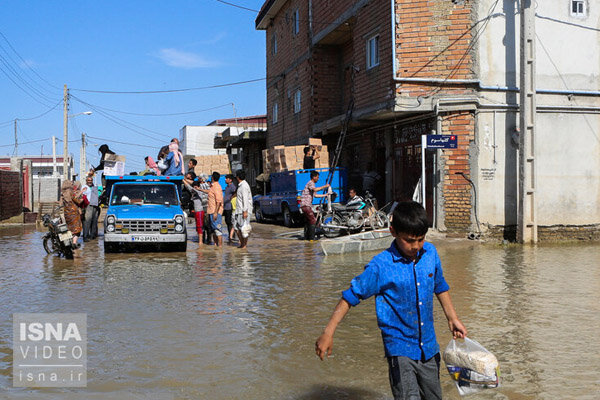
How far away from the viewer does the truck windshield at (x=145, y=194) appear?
15188 millimetres

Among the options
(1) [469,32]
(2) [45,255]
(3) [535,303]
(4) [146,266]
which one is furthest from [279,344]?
(1) [469,32]

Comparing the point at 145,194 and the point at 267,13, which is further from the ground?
the point at 267,13

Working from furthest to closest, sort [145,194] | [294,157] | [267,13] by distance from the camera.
Result: [267,13] < [294,157] < [145,194]

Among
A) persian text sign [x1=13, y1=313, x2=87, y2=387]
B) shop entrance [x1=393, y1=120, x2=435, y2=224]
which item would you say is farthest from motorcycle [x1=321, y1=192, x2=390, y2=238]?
persian text sign [x1=13, y1=313, x2=87, y2=387]

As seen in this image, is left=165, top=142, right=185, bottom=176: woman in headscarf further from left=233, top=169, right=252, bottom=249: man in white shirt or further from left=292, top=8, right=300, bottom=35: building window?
left=292, top=8, right=300, bottom=35: building window

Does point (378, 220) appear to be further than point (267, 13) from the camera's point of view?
No

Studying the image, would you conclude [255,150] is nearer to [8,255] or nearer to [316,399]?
[8,255]

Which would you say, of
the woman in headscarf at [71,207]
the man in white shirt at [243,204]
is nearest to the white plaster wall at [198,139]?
the man in white shirt at [243,204]

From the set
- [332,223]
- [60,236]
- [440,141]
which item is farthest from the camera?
[332,223]

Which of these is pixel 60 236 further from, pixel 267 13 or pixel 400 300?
pixel 267 13

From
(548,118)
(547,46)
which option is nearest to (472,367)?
(548,118)

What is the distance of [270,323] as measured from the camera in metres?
7.06

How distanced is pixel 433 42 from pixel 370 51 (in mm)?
2996

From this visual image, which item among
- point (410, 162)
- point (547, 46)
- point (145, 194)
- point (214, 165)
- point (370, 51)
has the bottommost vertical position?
point (145, 194)
